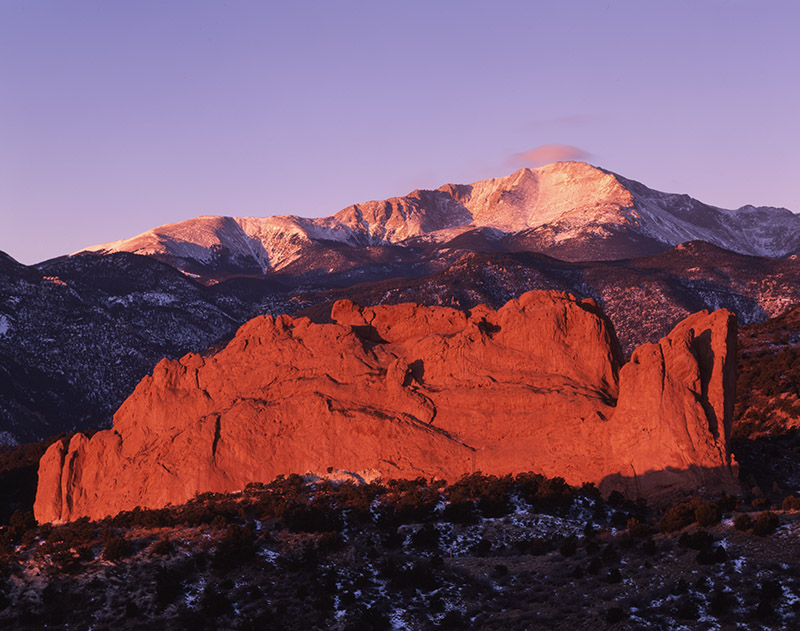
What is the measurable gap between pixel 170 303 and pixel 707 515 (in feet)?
444

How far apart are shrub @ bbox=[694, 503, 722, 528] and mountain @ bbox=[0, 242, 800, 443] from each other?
84.8m

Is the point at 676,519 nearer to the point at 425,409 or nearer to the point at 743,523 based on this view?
the point at 743,523

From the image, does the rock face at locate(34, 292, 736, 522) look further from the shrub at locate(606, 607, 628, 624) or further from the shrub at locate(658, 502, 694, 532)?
the shrub at locate(606, 607, 628, 624)

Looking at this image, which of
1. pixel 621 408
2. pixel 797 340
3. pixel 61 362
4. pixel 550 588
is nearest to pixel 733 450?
pixel 621 408

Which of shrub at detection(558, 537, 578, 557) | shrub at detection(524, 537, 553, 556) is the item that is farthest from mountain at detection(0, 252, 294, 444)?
shrub at detection(558, 537, 578, 557)

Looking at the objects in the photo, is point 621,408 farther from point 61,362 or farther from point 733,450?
point 61,362

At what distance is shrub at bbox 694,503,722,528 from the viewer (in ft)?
93.2

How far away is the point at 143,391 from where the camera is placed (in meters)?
40.4

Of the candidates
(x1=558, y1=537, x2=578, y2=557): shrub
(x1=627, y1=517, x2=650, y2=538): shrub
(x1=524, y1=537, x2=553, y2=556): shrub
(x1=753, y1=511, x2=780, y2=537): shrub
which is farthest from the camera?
(x1=524, y1=537, x2=553, y2=556): shrub

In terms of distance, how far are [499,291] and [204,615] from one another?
380 ft

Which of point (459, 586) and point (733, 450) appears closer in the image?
point (459, 586)

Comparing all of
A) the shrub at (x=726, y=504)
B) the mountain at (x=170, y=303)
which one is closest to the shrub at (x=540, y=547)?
the shrub at (x=726, y=504)

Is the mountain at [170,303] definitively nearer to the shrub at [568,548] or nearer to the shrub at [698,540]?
the shrub at [568,548]

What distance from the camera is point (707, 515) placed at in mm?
28453
